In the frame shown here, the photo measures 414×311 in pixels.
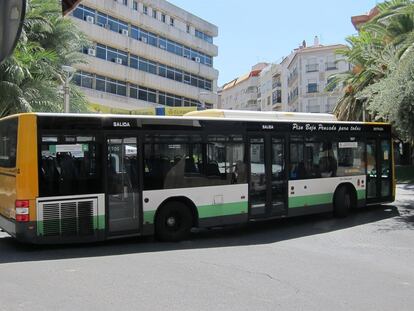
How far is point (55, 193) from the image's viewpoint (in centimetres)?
936

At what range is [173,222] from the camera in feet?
35.2

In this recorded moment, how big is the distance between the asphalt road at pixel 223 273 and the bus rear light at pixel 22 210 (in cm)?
64

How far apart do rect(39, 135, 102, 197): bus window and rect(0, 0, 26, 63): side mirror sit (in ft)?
22.8

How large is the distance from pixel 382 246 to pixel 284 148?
134 inches

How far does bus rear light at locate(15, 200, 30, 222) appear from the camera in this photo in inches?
355

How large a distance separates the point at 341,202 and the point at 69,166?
7587 millimetres

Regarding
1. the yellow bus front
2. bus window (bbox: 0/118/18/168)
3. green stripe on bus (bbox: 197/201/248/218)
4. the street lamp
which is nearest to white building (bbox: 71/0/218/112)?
the street lamp

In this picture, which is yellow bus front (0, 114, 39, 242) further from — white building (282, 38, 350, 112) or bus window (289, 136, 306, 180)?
white building (282, 38, 350, 112)

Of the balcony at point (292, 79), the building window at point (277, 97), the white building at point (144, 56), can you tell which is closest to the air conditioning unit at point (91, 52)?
the white building at point (144, 56)

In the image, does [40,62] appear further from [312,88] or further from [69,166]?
[312,88]

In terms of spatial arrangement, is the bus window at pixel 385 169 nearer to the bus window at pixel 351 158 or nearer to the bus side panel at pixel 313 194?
the bus window at pixel 351 158

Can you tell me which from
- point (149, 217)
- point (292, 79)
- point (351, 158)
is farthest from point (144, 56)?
point (292, 79)

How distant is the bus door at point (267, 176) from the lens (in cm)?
1190

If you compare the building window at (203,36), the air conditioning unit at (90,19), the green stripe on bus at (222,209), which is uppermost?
the building window at (203,36)
